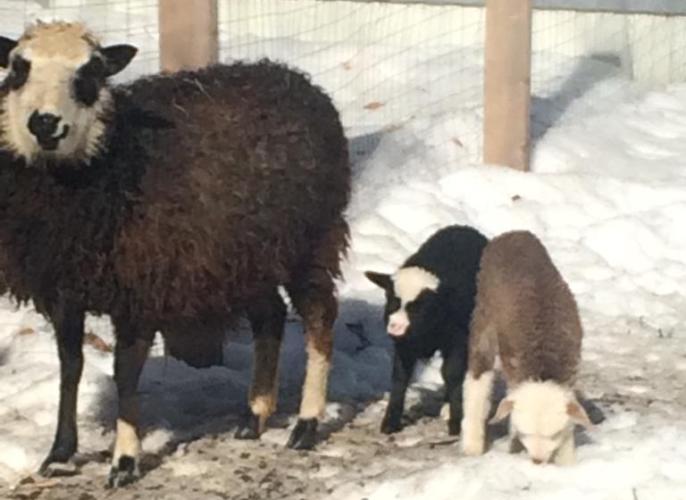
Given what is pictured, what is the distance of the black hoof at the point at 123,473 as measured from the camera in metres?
6.38

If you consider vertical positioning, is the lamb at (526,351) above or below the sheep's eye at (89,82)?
below

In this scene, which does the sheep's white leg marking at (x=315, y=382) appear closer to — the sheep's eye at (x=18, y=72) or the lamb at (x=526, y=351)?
the lamb at (x=526, y=351)

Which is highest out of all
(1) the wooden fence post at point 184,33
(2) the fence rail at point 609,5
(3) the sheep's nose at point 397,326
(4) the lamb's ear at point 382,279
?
(1) the wooden fence post at point 184,33

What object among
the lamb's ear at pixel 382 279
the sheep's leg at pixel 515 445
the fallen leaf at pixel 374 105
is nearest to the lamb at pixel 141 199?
the lamb's ear at pixel 382 279

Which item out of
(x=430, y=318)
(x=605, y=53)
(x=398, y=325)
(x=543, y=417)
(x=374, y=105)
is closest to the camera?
(x=543, y=417)

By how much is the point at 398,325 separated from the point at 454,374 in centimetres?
44

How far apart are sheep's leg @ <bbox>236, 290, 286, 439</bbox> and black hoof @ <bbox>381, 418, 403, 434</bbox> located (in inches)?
20.2

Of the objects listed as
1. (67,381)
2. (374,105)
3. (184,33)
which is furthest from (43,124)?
(374,105)

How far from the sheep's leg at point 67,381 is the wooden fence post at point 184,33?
7.60 feet

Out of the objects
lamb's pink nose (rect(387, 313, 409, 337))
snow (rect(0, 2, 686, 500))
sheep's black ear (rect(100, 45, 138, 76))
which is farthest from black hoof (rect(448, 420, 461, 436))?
sheep's black ear (rect(100, 45, 138, 76))

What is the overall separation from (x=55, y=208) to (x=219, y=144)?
31.0 inches

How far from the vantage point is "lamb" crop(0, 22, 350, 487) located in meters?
6.27

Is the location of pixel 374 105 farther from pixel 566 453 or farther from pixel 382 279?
pixel 566 453

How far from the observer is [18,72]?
20.5 ft
